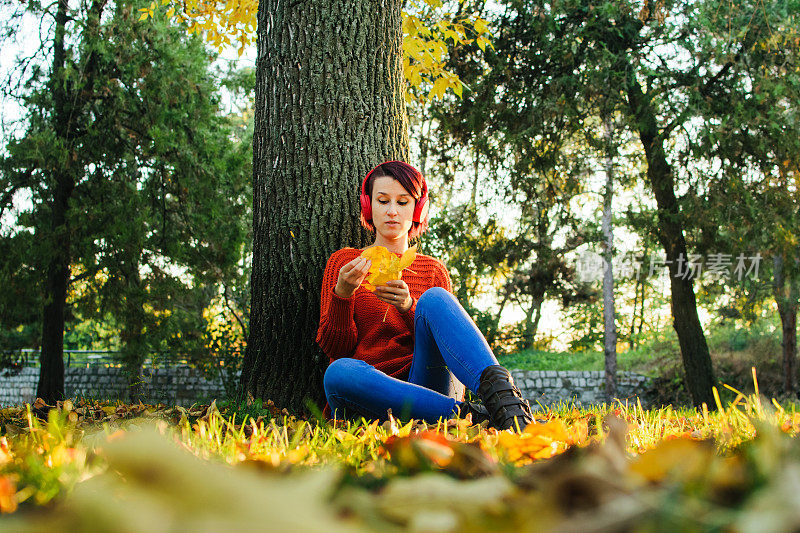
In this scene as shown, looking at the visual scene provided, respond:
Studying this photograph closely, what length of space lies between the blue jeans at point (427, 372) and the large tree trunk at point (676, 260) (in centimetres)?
706

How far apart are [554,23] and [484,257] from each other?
142 inches

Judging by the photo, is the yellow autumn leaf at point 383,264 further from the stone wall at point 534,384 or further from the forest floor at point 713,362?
the stone wall at point 534,384

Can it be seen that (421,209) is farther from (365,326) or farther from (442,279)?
(365,326)

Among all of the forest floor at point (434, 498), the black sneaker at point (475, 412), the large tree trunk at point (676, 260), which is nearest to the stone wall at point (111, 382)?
the large tree trunk at point (676, 260)

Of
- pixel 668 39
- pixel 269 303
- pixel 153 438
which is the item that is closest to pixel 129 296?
pixel 269 303

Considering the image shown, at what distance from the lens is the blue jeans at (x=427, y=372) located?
86.0 inches

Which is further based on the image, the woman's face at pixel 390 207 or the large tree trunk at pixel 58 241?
the large tree trunk at pixel 58 241

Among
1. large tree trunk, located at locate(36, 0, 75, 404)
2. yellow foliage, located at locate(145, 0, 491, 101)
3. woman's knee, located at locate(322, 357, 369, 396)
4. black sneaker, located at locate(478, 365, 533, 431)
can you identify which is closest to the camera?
black sneaker, located at locate(478, 365, 533, 431)

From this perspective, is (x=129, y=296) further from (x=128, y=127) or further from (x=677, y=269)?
(x=677, y=269)

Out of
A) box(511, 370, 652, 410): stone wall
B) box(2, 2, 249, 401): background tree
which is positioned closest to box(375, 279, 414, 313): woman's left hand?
box(2, 2, 249, 401): background tree

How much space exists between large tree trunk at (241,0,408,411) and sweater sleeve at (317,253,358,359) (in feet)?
0.88

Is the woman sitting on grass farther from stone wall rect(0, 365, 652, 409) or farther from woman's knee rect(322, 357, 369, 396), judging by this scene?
stone wall rect(0, 365, 652, 409)

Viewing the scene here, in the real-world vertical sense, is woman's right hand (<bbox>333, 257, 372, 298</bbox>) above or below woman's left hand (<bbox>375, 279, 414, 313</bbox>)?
above

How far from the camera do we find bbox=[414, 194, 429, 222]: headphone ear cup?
2.91 metres
